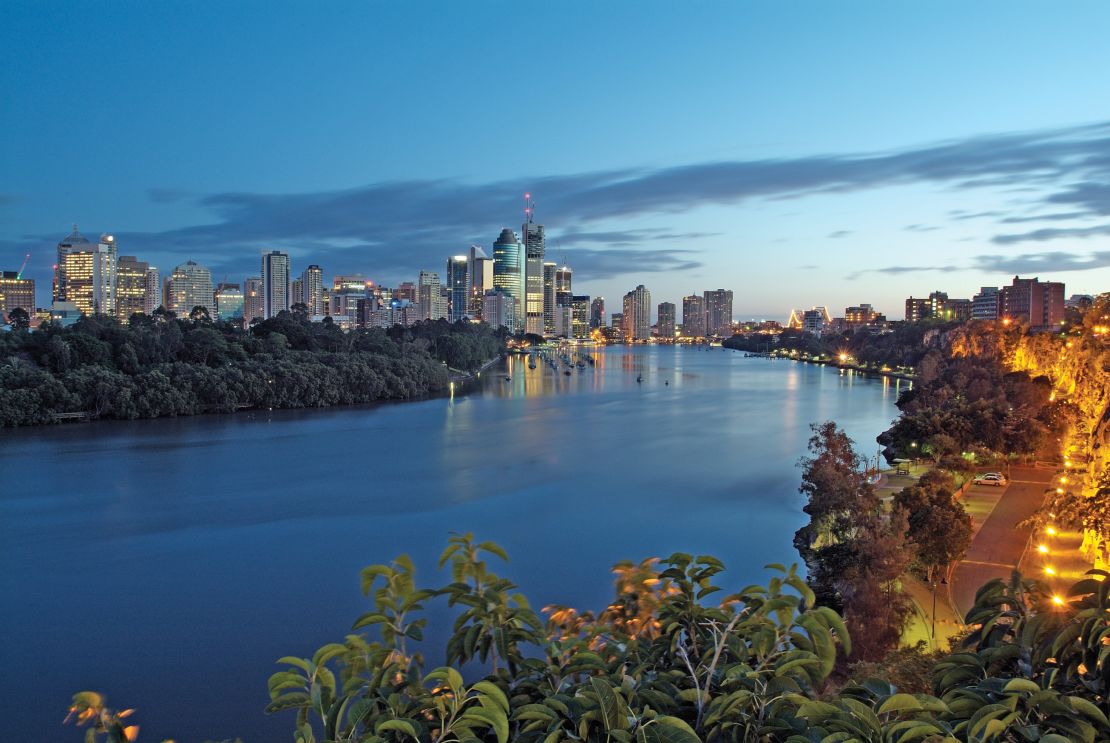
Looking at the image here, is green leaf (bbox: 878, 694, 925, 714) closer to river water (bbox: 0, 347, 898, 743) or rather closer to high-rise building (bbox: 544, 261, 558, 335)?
river water (bbox: 0, 347, 898, 743)

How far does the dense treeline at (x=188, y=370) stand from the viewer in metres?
26.0

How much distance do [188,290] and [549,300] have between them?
6148 centimetres

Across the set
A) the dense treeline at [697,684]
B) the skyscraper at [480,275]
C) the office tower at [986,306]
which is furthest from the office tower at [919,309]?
the dense treeline at [697,684]

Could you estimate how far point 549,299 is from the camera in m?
143

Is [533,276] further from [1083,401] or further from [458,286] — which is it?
[1083,401]

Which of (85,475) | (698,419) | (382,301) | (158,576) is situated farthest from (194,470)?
(382,301)

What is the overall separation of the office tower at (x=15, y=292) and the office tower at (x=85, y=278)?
2.95 meters

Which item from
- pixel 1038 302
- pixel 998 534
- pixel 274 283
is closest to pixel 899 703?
pixel 998 534

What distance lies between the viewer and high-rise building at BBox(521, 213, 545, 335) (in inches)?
5320

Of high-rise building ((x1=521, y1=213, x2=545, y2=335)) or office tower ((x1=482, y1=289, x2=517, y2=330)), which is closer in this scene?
office tower ((x1=482, y1=289, x2=517, y2=330))

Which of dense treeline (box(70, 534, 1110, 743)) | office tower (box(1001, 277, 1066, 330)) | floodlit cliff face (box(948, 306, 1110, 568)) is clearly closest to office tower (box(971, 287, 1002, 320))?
office tower (box(1001, 277, 1066, 330))

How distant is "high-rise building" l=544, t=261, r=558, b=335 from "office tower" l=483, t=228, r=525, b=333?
25.0 feet

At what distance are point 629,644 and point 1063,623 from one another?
1180 mm

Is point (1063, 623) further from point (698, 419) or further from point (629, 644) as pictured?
point (698, 419)
